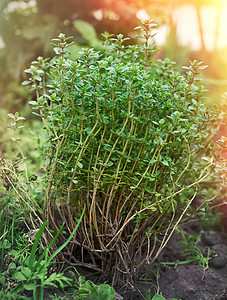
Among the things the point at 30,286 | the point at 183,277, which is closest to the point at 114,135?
the point at 30,286

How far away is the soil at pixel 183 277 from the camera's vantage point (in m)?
1.64

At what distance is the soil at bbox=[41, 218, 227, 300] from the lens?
1644 mm

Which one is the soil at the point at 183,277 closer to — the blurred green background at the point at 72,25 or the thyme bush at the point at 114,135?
the thyme bush at the point at 114,135

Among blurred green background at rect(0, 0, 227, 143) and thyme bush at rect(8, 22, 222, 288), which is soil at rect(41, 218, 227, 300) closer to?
thyme bush at rect(8, 22, 222, 288)

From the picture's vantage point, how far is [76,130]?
4.77 feet

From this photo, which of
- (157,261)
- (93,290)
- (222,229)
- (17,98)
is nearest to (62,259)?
(93,290)

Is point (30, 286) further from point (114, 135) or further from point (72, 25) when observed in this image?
point (72, 25)

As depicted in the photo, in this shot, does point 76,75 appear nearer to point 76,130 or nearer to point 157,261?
point 76,130

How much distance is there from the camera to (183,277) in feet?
5.88

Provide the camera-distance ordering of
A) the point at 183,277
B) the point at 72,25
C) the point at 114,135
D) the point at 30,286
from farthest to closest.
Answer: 1. the point at 72,25
2. the point at 183,277
3. the point at 114,135
4. the point at 30,286

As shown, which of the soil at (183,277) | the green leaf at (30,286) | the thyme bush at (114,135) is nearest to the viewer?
the green leaf at (30,286)

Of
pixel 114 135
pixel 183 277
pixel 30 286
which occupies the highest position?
pixel 114 135

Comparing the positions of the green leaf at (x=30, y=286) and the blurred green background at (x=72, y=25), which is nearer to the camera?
the green leaf at (x=30, y=286)

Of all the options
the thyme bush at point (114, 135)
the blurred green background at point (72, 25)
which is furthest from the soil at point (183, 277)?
the blurred green background at point (72, 25)
